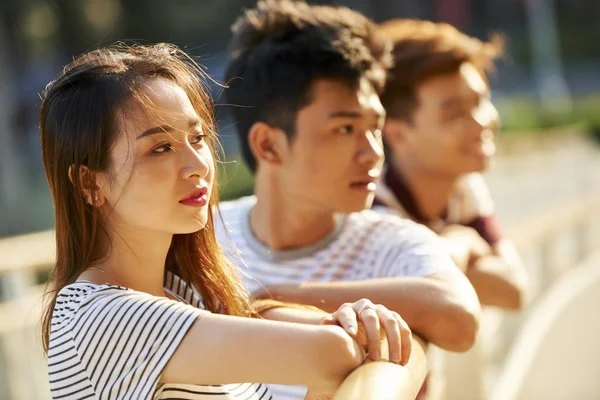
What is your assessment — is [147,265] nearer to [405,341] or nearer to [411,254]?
[405,341]

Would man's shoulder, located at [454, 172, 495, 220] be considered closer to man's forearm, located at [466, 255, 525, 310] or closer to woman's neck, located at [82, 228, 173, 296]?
man's forearm, located at [466, 255, 525, 310]

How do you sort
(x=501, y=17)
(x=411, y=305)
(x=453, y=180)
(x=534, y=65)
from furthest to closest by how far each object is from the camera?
(x=501, y=17) → (x=534, y=65) → (x=453, y=180) → (x=411, y=305)

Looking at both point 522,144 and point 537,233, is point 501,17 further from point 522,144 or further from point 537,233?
point 537,233

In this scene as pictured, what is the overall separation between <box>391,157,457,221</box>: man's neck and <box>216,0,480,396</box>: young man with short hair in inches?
24.2

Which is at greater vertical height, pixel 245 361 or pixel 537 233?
pixel 245 361

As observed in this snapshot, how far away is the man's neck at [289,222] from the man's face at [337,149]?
0.02 meters

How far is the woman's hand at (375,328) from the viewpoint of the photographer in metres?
1.32

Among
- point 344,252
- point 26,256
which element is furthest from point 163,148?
point 26,256

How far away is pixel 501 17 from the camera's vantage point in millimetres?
31641

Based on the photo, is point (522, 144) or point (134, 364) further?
point (522, 144)

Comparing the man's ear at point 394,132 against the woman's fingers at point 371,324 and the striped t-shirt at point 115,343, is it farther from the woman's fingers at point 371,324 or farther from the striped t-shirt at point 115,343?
the striped t-shirt at point 115,343

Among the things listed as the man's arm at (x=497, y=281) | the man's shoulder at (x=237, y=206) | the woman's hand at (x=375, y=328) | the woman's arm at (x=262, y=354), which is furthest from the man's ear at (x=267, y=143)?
the woman's arm at (x=262, y=354)

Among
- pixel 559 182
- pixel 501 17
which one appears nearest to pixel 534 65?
pixel 501 17

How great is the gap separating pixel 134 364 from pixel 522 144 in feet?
46.7
